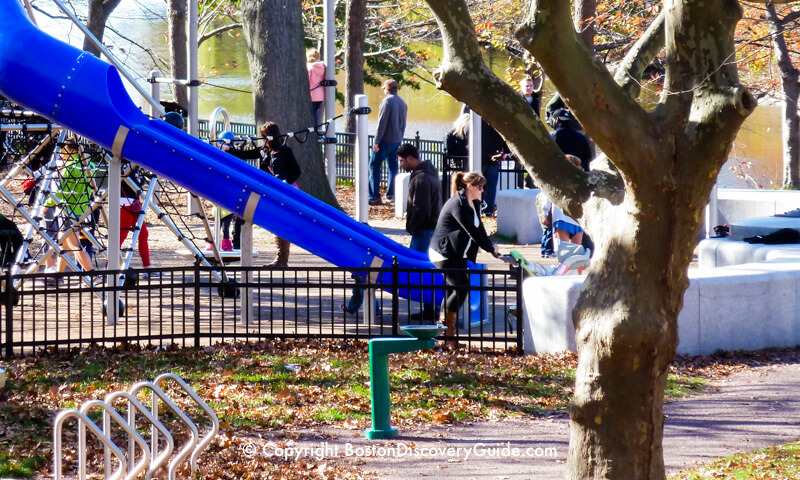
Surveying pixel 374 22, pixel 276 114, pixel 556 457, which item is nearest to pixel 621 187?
pixel 556 457

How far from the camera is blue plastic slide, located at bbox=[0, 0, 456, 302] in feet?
32.8

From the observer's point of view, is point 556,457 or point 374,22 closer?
point 556,457

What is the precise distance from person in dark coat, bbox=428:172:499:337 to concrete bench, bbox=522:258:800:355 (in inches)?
27.5

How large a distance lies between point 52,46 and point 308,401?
4.74m

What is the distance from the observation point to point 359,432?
7.07m

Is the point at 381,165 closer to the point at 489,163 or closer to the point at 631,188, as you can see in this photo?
the point at 489,163

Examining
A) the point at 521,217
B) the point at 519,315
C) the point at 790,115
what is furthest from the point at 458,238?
the point at 790,115

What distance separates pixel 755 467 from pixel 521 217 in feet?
32.3

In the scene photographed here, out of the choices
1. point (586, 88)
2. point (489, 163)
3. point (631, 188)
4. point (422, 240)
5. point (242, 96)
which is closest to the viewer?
point (586, 88)

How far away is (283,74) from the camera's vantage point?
16.2 metres

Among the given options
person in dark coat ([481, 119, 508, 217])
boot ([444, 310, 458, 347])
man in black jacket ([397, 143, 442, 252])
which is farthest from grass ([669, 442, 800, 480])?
person in dark coat ([481, 119, 508, 217])

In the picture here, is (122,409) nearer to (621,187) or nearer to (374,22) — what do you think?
(621,187)

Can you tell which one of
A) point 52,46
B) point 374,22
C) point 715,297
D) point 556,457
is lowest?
point 556,457

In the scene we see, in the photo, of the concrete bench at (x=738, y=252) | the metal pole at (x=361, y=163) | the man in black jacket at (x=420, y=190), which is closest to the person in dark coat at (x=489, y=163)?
the metal pole at (x=361, y=163)
